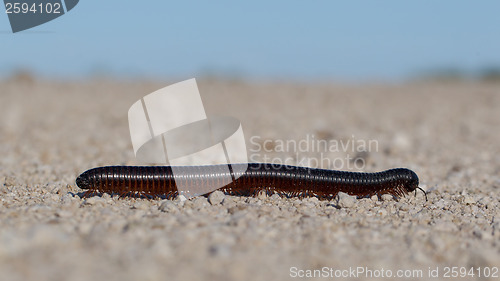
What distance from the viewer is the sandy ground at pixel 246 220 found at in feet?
11.8

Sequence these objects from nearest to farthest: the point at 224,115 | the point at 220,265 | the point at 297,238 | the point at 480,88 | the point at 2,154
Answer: the point at 220,265 < the point at 297,238 < the point at 2,154 < the point at 224,115 < the point at 480,88

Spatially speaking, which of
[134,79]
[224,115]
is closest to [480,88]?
[224,115]

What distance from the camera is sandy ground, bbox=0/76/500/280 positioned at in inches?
142

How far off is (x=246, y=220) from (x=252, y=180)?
1727 mm

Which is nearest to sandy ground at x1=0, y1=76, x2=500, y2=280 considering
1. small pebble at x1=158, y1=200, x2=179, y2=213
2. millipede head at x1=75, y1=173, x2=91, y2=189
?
small pebble at x1=158, y1=200, x2=179, y2=213

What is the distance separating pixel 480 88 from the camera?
826 inches

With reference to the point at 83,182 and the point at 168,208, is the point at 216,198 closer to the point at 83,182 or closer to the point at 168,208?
the point at 168,208

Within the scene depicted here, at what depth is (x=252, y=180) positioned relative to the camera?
20.8 ft

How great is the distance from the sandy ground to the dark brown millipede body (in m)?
0.23

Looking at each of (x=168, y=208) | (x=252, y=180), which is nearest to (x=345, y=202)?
(x=252, y=180)

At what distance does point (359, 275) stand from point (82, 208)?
3093mm

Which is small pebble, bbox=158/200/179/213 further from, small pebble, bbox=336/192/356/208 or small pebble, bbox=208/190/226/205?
small pebble, bbox=336/192/356/208

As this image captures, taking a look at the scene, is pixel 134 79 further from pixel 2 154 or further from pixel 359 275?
pixel 359 275

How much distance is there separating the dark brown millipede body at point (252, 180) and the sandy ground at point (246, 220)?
0.23 m
